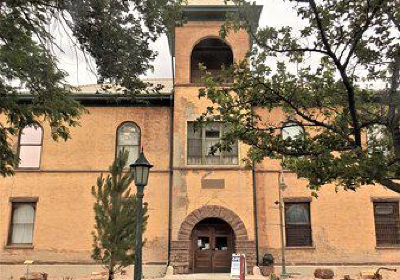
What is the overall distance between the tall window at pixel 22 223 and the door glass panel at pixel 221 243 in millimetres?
9064

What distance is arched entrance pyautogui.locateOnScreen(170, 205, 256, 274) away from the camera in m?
20.2

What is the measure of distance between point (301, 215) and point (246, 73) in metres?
13.4

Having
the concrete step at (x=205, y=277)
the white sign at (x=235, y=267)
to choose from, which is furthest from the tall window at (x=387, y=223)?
the white sign at (x=235, y=267)

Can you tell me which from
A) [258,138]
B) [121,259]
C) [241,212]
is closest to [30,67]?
[258,138]

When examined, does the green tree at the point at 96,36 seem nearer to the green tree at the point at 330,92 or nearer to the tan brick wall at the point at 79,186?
the green tree at the point at 330,92

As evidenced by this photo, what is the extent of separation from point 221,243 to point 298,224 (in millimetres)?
3871

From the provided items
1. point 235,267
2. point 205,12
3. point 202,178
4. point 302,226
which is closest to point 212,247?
point 202,178

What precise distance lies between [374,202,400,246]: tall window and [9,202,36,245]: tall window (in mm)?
16937

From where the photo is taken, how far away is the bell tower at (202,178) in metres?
20.6

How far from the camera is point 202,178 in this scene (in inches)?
838

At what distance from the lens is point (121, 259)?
15109 mm

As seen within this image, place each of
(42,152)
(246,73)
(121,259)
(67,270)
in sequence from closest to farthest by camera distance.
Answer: (246,73)
(121,259)
(67,270)
(42,152)

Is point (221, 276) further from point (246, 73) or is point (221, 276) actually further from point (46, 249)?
point (246, 73)

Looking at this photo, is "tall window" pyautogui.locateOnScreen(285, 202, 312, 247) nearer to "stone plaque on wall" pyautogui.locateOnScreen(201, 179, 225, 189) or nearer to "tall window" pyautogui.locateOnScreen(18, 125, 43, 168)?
"stone plaque on wall" pyautogui.locateOnScreen(201, 179, 225, 189)
